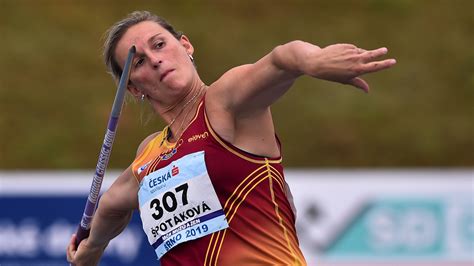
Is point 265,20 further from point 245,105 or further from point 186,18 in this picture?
point 245,105

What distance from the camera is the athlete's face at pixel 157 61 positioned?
399 cm

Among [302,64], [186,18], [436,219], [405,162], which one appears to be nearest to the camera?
[302,64]

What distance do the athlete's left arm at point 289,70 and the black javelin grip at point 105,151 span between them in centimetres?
40

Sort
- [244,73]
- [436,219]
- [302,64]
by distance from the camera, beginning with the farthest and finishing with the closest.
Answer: [436,219] → [244,73] → [302,64]

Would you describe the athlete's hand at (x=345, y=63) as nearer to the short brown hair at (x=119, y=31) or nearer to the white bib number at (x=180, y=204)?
the white bib number at (x=180, y=204)

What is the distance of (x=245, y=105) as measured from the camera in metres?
3.63

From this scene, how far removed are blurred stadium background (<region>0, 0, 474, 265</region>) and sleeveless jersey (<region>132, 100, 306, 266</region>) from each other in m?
4.24

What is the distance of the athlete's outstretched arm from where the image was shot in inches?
167

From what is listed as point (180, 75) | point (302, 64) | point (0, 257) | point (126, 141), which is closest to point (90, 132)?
point (126, 141)

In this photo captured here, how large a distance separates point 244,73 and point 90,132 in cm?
798

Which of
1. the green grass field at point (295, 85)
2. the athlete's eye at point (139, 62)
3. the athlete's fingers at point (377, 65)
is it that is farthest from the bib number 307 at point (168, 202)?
the green grass field at point (295, 85)

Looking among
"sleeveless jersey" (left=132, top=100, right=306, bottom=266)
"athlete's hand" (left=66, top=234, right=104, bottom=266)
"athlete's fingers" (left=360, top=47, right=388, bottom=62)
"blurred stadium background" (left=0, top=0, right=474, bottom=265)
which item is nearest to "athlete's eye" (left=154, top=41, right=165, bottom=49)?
"sleeveless jersey" (left=132, top=100, right=306, bottom=266)

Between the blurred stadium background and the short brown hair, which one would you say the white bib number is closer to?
the short brown hair

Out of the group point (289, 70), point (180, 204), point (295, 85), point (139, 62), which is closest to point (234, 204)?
point (180, 204)
